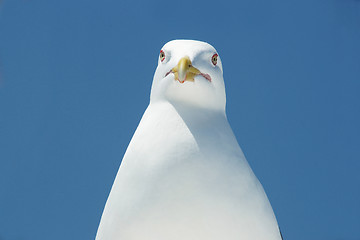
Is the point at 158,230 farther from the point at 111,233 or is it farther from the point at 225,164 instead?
the point at 225,164

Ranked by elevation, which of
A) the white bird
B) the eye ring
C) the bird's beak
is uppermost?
the eye ring

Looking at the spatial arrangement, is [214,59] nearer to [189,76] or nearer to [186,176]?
[189,76]

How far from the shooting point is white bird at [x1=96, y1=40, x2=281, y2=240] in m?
1.92

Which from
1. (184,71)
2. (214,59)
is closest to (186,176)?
(184,71)

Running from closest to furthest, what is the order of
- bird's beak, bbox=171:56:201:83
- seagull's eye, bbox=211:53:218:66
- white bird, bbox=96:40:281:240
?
white bird, bbox=96:40:281:240 → bird's beak, bbox=171:56:201:83 → seagull's eye, bbox=211:53:218:66

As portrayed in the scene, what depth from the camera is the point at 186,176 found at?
195cm

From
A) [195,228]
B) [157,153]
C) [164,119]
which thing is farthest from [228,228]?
[164,119]

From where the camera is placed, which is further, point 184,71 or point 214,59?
point 214,59

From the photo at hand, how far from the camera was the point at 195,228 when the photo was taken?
6.26 feet

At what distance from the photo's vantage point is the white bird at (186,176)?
1.92 meters

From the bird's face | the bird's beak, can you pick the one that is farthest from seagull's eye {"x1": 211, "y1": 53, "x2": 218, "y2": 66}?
the bird's beak

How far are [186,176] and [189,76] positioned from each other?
43 centimetres

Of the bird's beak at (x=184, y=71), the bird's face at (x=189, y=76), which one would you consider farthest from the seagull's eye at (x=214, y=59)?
the bird's beak at (x=184, y=71)

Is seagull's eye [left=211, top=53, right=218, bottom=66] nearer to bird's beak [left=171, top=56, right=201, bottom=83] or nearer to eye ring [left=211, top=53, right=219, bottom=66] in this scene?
eye ring [left=211, top=53, right=219, bottom=66]
